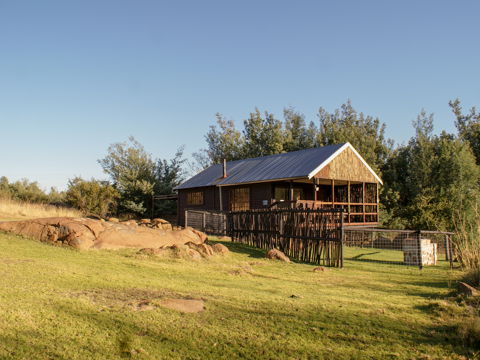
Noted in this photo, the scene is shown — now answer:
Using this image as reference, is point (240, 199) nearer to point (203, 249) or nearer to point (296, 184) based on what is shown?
point (296, 184)

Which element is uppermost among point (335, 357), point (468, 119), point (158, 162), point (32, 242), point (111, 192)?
point (468, 119)

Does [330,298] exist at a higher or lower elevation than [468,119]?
lower

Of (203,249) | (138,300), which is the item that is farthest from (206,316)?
(203,249)

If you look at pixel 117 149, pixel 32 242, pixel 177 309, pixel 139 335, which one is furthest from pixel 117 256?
pixel 117 149

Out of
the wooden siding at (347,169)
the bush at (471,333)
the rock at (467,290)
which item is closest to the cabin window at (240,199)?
the wooden siding at (347,169)

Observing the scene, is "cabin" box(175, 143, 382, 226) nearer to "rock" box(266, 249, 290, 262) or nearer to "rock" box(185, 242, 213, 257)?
"rock" box(266, 249, 290, 262)

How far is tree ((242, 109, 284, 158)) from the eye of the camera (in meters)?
43.8

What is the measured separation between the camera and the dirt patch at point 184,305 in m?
6.09

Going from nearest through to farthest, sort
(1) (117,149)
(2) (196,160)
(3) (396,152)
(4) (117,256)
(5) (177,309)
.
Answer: (5) (177,309) → (4) (117,256) → (1) (117,149) → (3) (396,152) → (2) (196,160)

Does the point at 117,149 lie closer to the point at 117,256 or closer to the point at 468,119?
the point at 117,256

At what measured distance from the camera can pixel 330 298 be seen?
7.53 meters

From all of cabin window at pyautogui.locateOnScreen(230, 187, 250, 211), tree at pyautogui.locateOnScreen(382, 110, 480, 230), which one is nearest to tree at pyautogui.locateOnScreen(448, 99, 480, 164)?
tree at pyautogui.locateOnScreen(382, 110, 480, 230)

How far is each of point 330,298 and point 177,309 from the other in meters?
2.88

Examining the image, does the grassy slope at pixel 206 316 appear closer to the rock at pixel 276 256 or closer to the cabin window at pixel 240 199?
the rock at pixel 276 256
